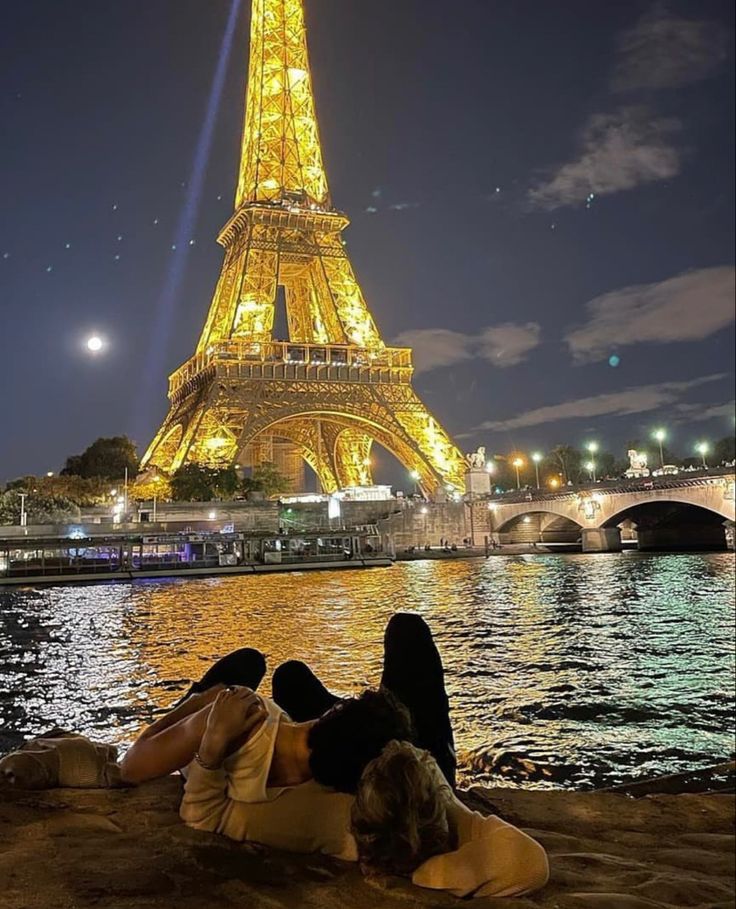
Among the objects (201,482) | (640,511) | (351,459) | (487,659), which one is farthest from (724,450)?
(487,659)

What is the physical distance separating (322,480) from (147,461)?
16.0m

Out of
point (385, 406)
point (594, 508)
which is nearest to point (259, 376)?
point (385, 406)

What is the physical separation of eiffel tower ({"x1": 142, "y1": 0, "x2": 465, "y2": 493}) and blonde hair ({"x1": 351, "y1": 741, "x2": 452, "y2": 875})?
139 ft

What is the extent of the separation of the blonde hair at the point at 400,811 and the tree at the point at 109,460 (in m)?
57.5

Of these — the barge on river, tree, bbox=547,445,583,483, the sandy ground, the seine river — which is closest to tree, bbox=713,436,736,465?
tree, bbox=547,445,583,483

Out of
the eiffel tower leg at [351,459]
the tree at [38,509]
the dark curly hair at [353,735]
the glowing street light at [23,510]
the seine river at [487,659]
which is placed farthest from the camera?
the eiffel tower leg at [351,459]

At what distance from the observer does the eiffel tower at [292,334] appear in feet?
150

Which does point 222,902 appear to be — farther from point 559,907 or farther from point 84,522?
point 84,522

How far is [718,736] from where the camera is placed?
22.8 ft

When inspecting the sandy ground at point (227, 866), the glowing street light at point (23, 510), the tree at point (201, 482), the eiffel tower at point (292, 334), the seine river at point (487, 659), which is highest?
the eiffel tower at point (292, 334)

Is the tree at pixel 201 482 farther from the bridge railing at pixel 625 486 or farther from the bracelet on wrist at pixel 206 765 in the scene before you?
the bracelet on wrist at pixel 206 765

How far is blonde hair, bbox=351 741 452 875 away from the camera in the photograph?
93.4 inches

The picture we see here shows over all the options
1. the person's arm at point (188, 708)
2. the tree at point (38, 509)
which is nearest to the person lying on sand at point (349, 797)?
the person's arm at point (188, 708)

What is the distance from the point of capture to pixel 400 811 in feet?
7.93
